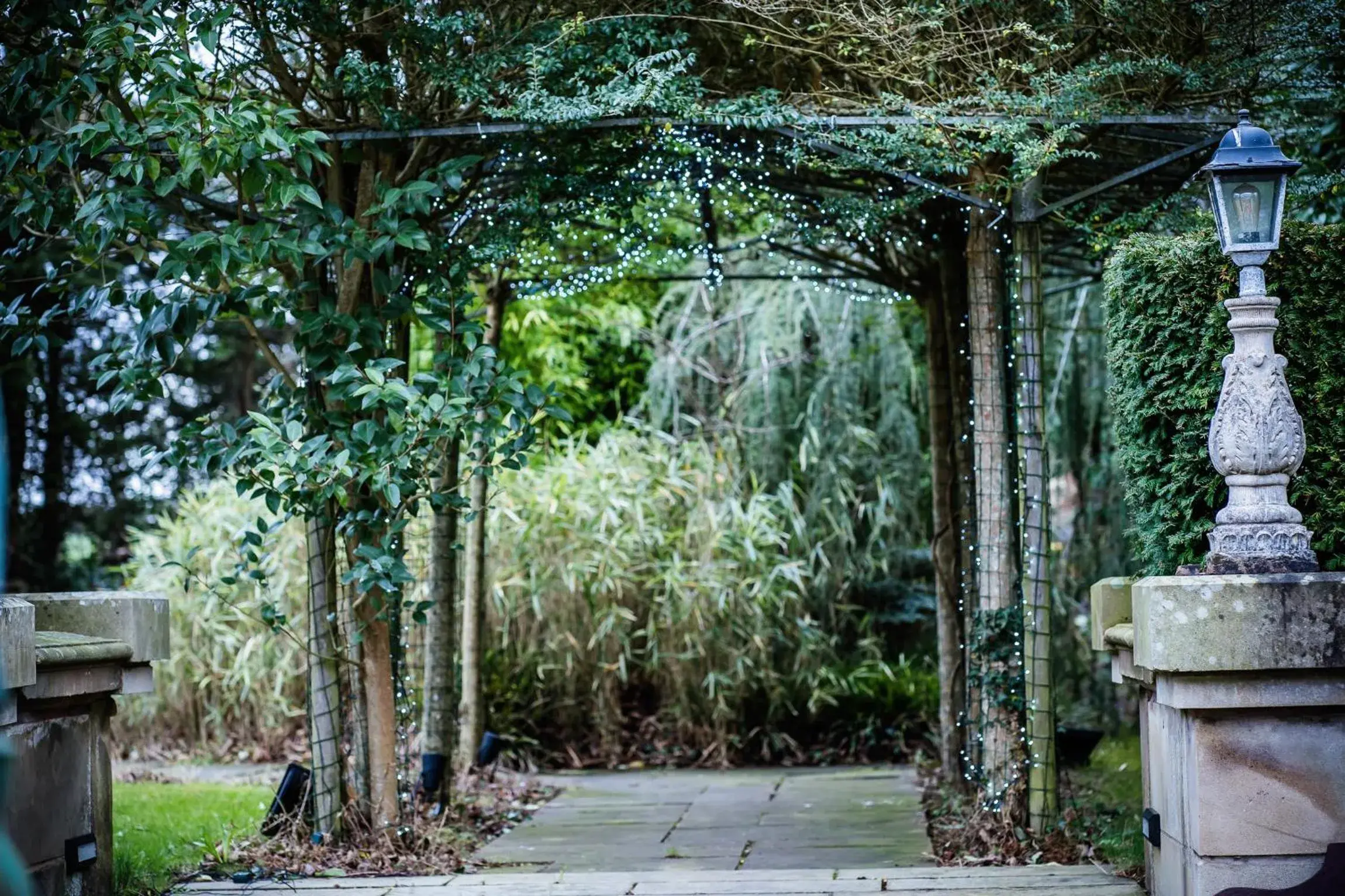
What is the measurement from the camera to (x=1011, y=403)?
205 inches

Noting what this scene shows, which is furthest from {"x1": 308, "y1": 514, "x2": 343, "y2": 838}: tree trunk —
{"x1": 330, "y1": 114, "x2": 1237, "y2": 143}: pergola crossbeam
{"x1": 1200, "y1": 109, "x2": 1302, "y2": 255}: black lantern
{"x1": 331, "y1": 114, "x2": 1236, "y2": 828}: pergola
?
{"x1": 1200, "y1": 109, "x2": 1302, "y2": 255}: black lantern

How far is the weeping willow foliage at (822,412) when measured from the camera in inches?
332

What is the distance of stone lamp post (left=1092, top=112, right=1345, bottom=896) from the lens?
10.6 ft

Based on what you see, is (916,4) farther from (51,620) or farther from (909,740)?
(909,740)

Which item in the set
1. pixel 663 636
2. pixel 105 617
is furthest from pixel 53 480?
pixel 105 617

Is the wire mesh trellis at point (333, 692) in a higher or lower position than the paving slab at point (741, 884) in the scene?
higher

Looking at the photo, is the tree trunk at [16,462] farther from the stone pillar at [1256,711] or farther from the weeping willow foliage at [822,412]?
the stone pillar at [1256,711]

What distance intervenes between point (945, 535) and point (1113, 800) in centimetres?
143

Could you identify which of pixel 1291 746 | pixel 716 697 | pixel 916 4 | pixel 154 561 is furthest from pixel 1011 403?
pixel 154 561

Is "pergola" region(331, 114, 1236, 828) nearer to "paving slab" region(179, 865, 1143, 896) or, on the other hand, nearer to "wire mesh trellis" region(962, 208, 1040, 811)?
"wire mesh trellis" region(962, 208, 1040, 811)

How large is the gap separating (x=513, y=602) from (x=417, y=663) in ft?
3.30

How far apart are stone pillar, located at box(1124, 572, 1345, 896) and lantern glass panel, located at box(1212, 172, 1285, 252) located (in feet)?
3.00

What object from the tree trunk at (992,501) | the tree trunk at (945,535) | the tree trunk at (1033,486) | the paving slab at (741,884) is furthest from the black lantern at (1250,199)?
the tree trunk at (945,535)

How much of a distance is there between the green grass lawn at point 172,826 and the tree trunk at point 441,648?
2.62 feet
